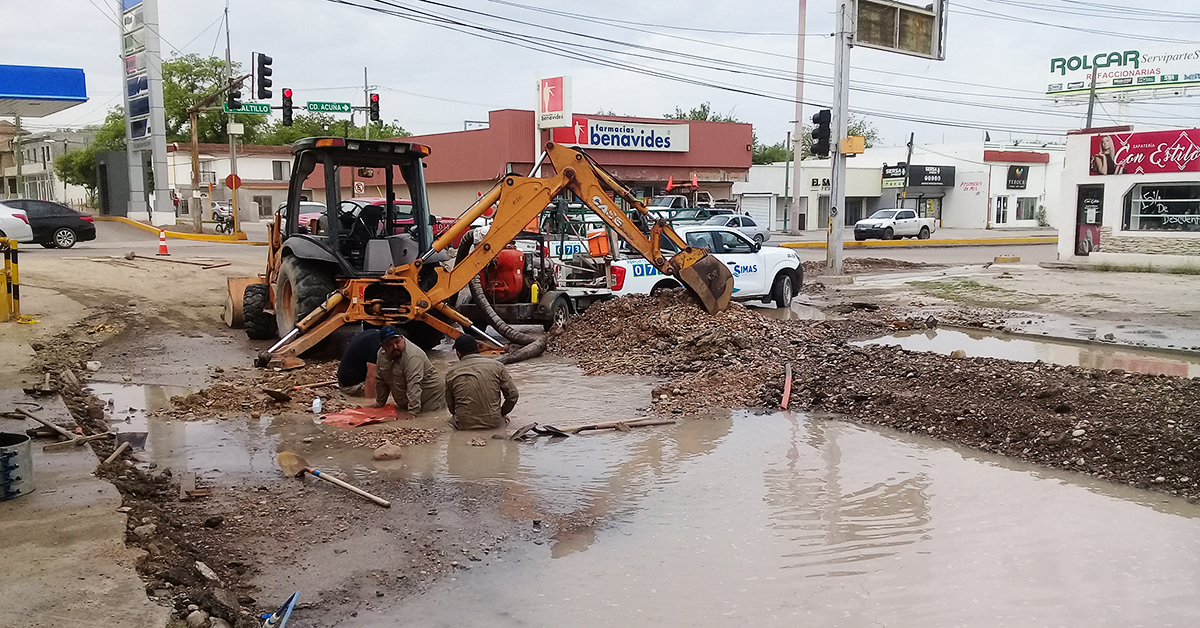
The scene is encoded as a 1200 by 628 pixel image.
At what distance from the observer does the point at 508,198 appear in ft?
39.8

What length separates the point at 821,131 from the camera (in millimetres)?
24391

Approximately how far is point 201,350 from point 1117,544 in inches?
438

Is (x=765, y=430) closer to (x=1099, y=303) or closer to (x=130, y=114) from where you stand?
(x=1099, y=303)

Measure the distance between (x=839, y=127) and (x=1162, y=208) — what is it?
10016 millimetres

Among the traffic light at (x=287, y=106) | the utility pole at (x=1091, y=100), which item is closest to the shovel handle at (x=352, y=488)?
the traffic light at (x=287, y=106)

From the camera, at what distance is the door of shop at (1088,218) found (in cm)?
2839

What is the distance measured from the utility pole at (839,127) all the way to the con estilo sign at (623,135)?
19.2 metres

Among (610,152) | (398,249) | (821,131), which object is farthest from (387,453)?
(610,152)

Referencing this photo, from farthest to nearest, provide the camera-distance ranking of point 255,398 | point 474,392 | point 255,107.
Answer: point 255,107 < point 255,398 < point 474,392

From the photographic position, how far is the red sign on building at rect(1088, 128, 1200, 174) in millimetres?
25991

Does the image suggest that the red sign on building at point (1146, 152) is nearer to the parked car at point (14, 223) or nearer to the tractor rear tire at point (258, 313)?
the tractor rear tire at point (258, 313)

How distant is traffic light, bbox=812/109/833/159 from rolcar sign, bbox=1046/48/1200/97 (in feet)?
172

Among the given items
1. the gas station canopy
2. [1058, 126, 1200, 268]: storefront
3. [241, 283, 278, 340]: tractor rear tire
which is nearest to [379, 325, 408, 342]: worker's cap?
[241, 283, 278, 340]: tractor rear tire

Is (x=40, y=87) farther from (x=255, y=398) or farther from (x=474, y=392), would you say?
(x=474, y=392)
